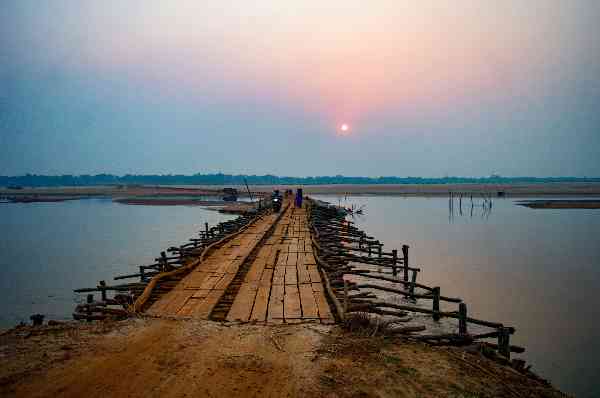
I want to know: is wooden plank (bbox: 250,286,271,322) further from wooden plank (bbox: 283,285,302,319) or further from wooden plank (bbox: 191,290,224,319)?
wooden plank (bbox: 191,290,224,319)

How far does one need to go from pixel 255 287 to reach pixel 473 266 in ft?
44.1

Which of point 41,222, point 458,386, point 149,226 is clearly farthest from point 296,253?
point 41,222

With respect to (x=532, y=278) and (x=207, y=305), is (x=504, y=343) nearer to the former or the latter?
(x=207, y=305)

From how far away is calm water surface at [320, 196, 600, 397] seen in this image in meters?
9.27

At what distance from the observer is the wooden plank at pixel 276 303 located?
731 centimetres

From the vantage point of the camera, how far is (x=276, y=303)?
8016 millimetres

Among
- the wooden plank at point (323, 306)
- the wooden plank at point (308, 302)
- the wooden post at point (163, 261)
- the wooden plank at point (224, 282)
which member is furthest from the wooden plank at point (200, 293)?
the wooden post at point (163, 261)

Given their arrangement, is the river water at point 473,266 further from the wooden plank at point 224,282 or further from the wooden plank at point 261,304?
the wooden plank at point 261,304

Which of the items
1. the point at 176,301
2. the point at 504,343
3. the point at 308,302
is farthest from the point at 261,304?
the point at 504,343

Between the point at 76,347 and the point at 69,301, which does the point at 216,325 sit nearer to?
the point at 76,347

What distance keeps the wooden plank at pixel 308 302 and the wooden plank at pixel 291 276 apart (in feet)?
1.38

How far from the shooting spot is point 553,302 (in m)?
13.2

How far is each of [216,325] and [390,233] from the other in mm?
24674

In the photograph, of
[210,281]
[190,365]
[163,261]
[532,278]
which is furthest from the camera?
[532,278]
